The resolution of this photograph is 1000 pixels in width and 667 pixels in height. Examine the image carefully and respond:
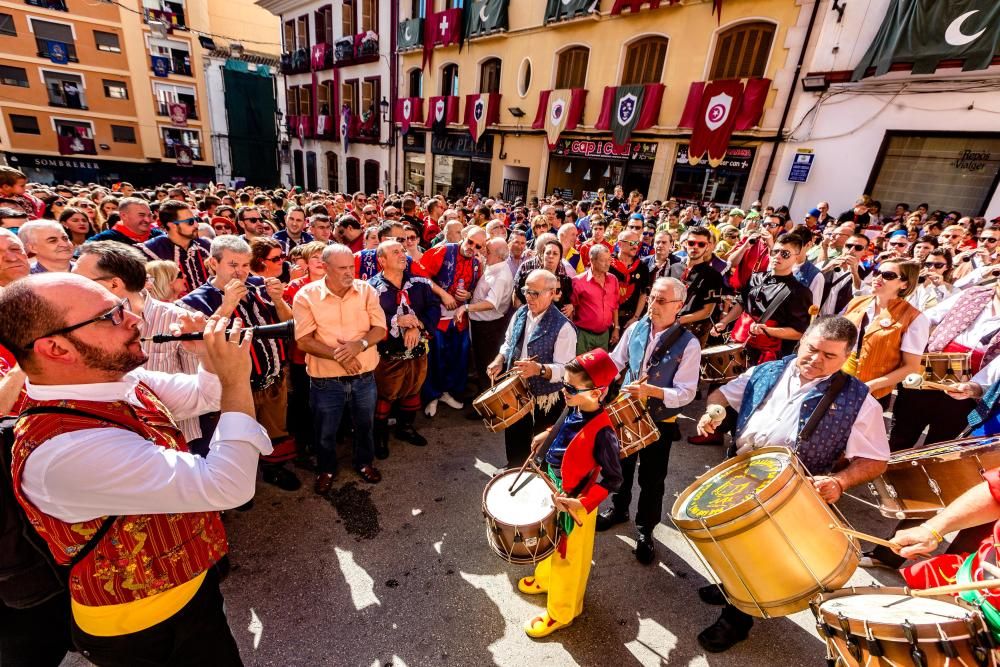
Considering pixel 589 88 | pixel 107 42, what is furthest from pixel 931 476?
pixel 107 42

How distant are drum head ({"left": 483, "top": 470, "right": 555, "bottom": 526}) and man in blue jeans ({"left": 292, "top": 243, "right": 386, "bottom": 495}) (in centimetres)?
163

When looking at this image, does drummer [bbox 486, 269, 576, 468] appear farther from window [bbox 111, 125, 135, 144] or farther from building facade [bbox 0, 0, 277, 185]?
window [bbox 111, 125, 135, 144]

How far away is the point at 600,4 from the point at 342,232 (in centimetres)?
1424

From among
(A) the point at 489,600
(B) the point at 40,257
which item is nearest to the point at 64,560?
(A) the point at 489,600

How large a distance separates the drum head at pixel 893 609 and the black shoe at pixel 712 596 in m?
1.56

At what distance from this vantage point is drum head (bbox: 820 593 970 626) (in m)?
1.54

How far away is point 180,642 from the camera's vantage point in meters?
1.75

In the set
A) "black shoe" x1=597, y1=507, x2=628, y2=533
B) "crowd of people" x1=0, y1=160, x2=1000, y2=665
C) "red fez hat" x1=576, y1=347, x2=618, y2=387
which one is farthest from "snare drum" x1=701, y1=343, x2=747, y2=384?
"red fez hat" x1=576, y1=347, x2=618, y2=387

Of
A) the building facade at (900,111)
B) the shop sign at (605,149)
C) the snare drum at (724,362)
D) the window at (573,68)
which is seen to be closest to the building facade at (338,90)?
the window at (573,68)

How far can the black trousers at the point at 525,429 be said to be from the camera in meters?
3.92

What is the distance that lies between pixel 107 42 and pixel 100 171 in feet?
26.7

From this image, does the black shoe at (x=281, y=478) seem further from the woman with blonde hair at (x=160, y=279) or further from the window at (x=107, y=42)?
the window at (x=107, y=42)

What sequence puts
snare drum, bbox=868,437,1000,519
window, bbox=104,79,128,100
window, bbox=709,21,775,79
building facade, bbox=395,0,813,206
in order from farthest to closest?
window, bbox=104,79,128,100, building facade, bbox=395,0,813,206, window, bbox=709,21,775,79, snare drum, bbox=868,437,1000,519

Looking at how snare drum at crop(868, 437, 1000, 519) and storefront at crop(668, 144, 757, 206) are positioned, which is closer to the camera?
snare drum at crop(868, 437, 1000, 519)
